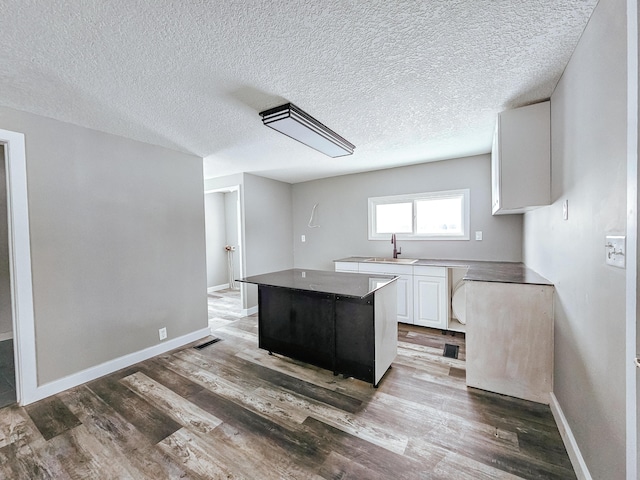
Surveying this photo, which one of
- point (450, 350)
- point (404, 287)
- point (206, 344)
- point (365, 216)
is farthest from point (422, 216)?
point (206, 344)

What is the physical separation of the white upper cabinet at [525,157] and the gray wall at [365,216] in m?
1.54

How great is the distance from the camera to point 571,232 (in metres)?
1.50

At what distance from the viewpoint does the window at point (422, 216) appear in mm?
3668

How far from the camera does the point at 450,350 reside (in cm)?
281

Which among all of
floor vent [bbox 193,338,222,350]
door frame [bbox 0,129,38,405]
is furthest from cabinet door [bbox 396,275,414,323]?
door frame [bbox 0,129,38,405]

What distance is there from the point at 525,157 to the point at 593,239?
104cm

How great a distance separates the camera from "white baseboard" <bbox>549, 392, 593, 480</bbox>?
4.21ft

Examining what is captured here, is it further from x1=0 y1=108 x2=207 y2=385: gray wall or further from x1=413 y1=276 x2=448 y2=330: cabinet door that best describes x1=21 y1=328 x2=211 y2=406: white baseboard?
x1=413 y1=276 x2=448 y2=330: cabinet door

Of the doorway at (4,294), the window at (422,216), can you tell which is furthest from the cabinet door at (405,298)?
the doorway at (4,294)

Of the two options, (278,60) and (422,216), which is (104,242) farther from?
(422,216)

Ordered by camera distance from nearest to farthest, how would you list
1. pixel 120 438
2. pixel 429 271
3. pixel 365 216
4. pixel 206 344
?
pixel 120 438 → pixel 206 344 → pixel 429 271 → pixel 365 216

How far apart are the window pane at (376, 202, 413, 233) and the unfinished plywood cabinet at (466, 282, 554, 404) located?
2.05 meters

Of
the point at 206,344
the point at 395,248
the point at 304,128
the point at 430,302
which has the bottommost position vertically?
the point at 206,344

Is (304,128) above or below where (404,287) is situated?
above
